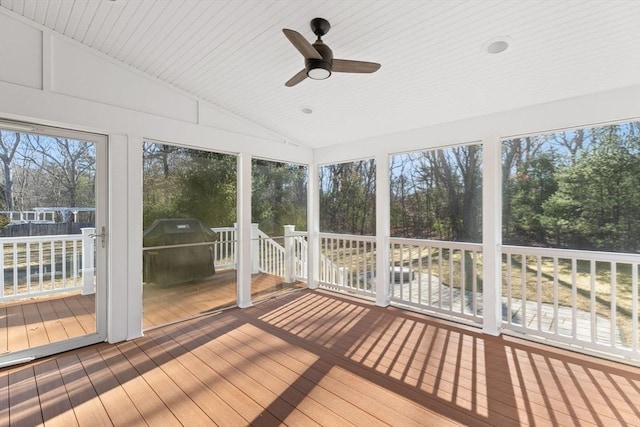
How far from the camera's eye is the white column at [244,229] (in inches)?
169

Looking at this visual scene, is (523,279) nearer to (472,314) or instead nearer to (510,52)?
(472,314)

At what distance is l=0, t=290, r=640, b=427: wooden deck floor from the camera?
2.07 m

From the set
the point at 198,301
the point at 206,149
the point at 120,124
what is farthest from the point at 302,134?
the point at 198,301

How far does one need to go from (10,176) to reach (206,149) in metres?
1.83

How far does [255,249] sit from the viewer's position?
4.58 m

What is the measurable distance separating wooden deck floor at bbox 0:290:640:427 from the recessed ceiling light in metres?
2.61

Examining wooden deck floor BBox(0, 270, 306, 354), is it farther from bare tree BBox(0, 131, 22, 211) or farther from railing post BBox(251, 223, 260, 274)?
bare tree BBox(0, 131, 22, 211)

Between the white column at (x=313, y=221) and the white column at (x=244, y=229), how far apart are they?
1.27m

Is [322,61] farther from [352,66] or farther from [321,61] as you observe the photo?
[352,66]

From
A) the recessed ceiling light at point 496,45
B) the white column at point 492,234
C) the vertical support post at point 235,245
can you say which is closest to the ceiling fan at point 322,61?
the recessed ceiling light at point 496,45

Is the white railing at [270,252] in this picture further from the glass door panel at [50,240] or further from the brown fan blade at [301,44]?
the brown fan blade at [301,44]

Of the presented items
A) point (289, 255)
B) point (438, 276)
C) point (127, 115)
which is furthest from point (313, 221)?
point (127, 115)

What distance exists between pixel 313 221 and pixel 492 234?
9.10 feet

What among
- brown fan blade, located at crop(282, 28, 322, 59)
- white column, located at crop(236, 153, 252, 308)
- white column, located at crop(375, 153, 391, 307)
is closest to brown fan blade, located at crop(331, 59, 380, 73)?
brown fan blade, located at crop(282, 28, 322, 59)
